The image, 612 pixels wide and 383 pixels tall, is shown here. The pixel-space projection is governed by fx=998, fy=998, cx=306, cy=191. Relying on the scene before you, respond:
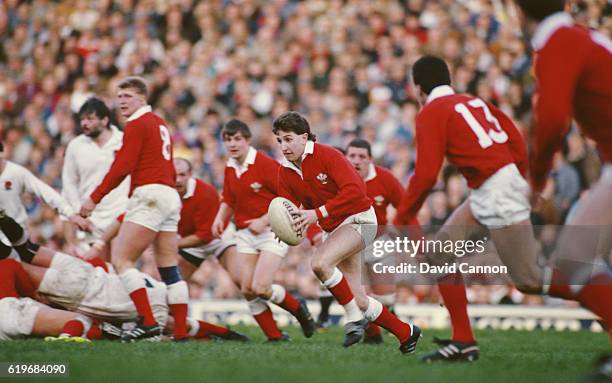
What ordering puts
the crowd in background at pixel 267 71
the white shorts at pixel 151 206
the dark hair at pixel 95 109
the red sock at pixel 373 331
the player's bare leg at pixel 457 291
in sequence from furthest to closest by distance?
1. the crowd in background at pixel 267 71
2. the dark hair at pixel 95 109
3. the red sock at pixel 373 331
4. the white shorts at pixel 151 206
5. the player's bare leg at pixel 457 291

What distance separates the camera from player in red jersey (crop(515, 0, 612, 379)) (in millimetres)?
5520

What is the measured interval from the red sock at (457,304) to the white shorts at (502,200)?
0.47 metres

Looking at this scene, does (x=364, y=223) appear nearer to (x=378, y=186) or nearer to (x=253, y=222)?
(x=253, y=222)

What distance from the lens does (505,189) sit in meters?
6.74

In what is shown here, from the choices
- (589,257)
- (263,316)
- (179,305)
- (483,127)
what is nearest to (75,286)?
(179,305)

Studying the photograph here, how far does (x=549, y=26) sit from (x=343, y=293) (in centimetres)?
305

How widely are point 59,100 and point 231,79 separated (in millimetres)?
3179

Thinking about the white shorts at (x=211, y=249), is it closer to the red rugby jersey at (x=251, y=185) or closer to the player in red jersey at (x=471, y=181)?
the red rugby jersey at (x=251, y=185)

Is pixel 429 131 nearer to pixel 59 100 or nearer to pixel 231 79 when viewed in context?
pixel 231 79

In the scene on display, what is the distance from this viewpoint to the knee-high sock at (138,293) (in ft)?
28.7

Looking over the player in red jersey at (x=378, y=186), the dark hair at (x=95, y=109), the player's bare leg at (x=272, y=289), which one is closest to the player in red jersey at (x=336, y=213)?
the player's bare leg at (x=272, y=289)

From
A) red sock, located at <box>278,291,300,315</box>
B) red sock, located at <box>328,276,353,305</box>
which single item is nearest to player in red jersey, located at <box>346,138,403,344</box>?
red sock, located at <box>278,291,300,315</box>

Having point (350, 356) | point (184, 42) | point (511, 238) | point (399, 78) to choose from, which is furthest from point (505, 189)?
point (184, 42)

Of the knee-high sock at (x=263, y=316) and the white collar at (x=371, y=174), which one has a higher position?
the white collar at (x=371, y=174)
